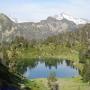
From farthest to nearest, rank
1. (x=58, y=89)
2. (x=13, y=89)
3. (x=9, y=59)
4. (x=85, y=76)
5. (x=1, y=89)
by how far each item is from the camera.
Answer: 1. (x=9, y=59)
2. (x=85, y=76)
3. (x=58, y=89)
4. (x=13, y=89)
5. (x=1, y=89)

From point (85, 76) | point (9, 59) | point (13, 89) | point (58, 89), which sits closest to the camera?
point (13, 89)

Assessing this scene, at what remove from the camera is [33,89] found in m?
103

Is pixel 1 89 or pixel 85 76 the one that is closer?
pixel 1 89

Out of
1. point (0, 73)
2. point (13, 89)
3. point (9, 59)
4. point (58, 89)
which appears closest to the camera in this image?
point (13, 89)

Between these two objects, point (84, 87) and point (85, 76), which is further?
point (85, 76)

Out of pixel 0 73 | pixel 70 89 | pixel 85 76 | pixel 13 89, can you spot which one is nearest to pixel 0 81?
pixel 13 89

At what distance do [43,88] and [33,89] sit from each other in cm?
318

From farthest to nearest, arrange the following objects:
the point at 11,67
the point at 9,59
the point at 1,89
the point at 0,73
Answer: the point at 9,59 → the point at 11,67 → the point at 0,73 → the point at 1,89

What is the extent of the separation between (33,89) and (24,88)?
483 centimetres

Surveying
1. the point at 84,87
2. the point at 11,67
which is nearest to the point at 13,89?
the point at 84,87

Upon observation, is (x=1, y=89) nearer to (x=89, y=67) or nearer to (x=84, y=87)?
(x=84, y=87)

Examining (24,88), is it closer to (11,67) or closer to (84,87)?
(84,87)

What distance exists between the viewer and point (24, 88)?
98.6 meters

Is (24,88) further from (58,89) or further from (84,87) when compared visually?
(84,87)
